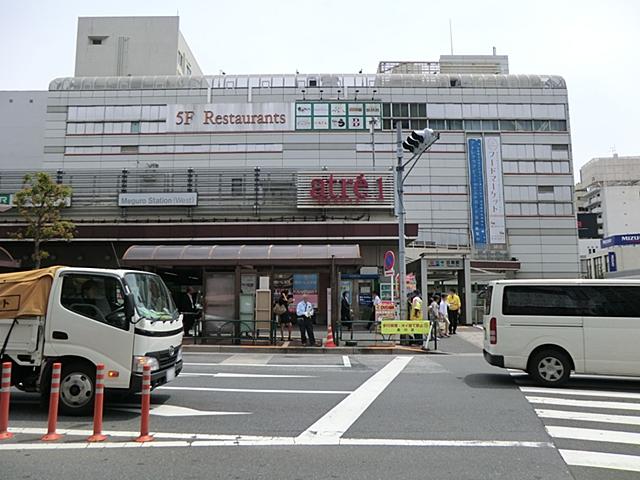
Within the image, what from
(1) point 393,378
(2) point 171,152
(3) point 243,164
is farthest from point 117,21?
(1) point 393,378

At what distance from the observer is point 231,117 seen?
50.4 metres

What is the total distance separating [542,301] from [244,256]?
38.9 feet

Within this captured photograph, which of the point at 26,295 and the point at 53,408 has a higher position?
the point at 26,295

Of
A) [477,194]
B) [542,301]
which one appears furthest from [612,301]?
[477,194]

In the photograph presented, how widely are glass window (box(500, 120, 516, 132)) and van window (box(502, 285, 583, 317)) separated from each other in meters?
43.7

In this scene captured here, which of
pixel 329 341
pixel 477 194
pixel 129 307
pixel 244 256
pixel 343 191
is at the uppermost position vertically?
pixel 477 194

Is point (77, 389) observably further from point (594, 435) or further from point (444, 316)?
point (444, 316)

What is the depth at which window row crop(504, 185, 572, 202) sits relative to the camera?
49.7 m

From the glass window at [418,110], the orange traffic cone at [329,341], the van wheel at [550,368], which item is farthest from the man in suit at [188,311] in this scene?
the glass window at [418,110]

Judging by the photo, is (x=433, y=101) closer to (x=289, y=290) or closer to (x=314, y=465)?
(x=289, y=290)

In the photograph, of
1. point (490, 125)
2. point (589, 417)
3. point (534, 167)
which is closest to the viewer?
point (589, 417)

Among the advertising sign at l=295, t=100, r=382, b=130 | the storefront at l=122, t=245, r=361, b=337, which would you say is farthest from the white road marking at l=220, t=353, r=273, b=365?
the advertising sign at l=295, t=100, r=382, b=130

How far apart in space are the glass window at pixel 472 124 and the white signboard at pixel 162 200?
32881 millimetres

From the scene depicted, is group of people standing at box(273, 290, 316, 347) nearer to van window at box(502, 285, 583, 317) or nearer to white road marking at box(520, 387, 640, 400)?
van window at box(502, 285, 583, 317)
